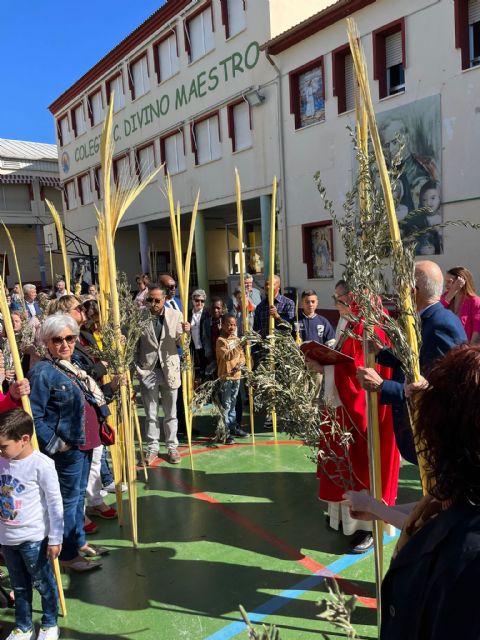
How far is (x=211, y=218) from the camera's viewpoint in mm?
17031

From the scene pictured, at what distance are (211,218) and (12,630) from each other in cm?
1545

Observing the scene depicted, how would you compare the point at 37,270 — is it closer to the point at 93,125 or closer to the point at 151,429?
the point at 93,125

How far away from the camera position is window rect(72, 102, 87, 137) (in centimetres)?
2100

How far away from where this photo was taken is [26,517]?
235 centimetres

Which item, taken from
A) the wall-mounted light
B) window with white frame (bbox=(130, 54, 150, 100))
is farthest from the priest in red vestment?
window with white frame (bbox=(130, 54, 150, 100))

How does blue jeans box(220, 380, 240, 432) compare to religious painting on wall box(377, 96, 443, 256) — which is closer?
blue jeans box(220, 380, 240, 432)

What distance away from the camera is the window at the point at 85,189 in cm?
2130

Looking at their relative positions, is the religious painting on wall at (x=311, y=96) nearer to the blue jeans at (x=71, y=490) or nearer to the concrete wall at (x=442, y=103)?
the concrete wall at (x=442, y=103)

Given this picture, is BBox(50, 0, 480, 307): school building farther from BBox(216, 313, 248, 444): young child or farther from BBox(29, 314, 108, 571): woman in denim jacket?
BBox(216, 313, 248, 444): young child

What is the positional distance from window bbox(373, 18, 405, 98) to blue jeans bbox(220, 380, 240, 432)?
24.3ft

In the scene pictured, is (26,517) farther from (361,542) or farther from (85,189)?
(85,189)

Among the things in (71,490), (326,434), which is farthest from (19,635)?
(326,434)

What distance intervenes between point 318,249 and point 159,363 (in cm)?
750

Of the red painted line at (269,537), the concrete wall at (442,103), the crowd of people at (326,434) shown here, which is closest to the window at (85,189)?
the concrete wall at (442,103)
